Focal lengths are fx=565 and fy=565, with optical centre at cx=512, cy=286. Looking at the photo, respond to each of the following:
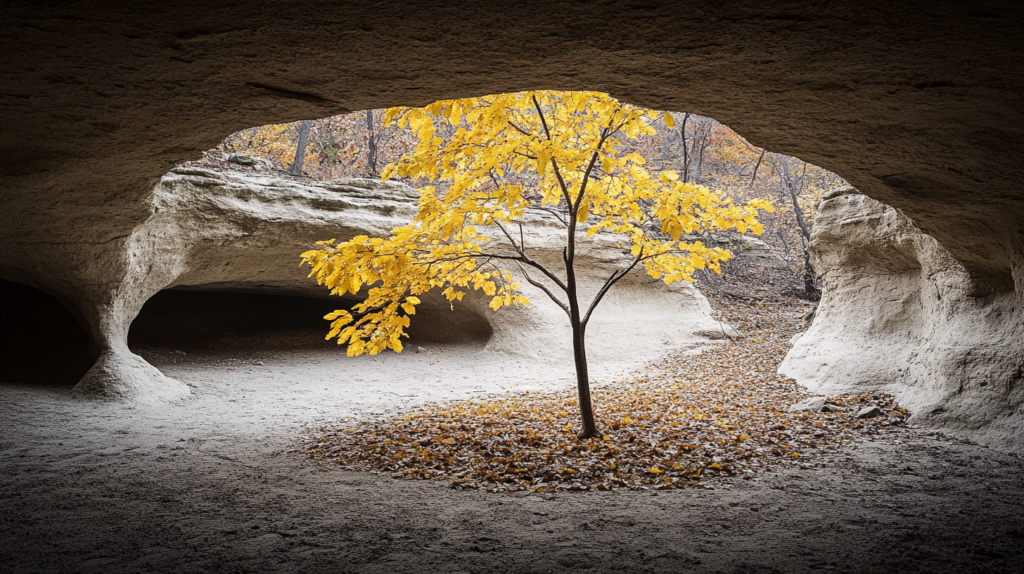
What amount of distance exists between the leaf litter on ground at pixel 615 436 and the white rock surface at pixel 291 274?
3.93 meters

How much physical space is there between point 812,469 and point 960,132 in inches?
117

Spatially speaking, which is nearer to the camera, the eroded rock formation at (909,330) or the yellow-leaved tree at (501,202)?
the yellow-leaved tree at (501,202)

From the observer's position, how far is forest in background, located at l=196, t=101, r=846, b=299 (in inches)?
785

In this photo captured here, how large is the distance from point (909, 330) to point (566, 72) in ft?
24.4

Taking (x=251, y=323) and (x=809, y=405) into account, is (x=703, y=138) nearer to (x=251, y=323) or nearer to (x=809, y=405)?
(x=809, y=405)

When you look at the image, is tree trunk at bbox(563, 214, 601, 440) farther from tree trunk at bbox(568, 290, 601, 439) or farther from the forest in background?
the forest in background

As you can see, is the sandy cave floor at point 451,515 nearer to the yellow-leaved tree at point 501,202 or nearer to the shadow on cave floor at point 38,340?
the yellow-leaved tree at point 501,202

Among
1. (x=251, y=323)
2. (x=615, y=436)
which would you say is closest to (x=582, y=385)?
(x=615, y=436)

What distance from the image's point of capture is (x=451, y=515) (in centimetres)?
397

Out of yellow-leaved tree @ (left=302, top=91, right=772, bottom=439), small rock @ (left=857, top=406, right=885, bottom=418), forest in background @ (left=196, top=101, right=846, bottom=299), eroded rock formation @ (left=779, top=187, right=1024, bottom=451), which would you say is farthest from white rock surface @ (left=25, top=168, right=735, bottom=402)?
small rock @ (left=857, top=406, right=885, bottom=418)

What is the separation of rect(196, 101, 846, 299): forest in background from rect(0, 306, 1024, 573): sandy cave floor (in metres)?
14.4

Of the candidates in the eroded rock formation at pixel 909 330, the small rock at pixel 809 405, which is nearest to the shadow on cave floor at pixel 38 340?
the small rock at pixel 809 405

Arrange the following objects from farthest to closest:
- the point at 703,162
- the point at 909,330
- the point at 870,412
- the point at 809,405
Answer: the point at 703,162
the point at 909,330
the point at 809,405
the point at 870,412

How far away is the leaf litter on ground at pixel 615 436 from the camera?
5027 millimetres
